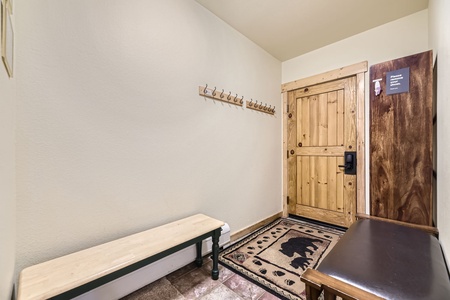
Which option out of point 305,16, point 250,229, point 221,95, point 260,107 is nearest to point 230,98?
point 221,95

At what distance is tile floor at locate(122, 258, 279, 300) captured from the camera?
1.49 metres

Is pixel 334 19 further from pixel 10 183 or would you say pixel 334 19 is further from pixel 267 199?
pixel 10 183

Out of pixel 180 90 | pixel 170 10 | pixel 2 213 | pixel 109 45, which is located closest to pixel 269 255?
pixel 180 90

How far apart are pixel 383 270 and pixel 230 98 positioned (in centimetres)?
200

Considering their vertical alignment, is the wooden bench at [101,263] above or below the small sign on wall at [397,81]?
below

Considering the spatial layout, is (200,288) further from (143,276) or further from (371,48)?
(371,48)

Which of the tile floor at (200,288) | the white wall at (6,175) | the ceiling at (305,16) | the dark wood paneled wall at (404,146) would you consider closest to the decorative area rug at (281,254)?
the tile floor at (200,288)

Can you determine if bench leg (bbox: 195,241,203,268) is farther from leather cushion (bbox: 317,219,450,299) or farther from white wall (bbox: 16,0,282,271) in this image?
leather cushion (bbox: 317,219,450,299)

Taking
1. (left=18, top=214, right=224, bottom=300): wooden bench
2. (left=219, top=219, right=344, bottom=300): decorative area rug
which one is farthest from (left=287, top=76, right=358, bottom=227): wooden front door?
(left=18, top=214, right=224, bottom=300): wooden bench

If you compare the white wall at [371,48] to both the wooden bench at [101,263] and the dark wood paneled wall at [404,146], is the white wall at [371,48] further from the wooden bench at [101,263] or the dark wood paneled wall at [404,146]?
the wooden bench at [101,263]

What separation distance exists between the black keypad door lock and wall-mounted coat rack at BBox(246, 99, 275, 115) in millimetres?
1235

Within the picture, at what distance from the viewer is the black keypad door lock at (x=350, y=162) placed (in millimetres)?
2627

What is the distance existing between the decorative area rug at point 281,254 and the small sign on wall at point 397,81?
1.82 m

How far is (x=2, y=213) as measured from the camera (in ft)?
2.60
